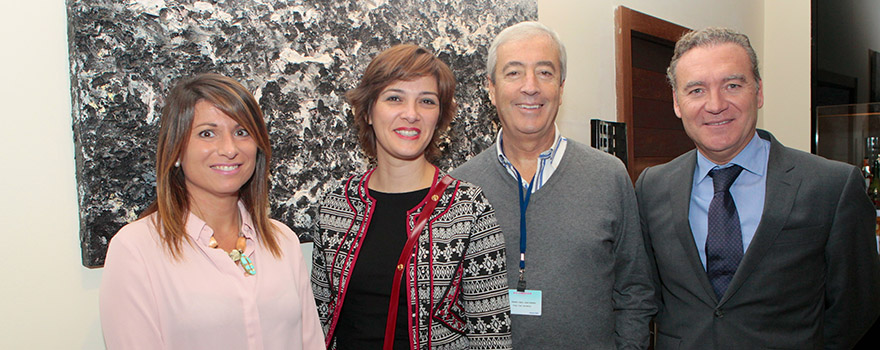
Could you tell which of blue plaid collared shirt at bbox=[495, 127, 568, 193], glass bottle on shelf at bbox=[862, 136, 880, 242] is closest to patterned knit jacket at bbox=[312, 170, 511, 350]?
blue plaid collared shirt at bbox=[495, 127, 568, 193]

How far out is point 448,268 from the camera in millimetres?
1472

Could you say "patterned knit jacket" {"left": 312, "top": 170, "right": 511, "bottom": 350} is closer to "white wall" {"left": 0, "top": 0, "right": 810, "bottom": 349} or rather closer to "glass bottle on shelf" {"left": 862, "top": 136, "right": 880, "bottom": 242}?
"white wall" {"left": 0, "top": 0, "right": 810, "bottom": 349}

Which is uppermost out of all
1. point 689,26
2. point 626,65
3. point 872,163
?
point 689,26

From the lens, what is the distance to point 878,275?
5.57 feet

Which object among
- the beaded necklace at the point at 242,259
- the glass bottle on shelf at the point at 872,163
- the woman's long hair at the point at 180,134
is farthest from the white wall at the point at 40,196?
the glass bottle on shelf at the point at 872,163

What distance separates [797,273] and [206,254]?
1641 mm

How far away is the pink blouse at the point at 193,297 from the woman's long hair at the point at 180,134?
0.03 meters

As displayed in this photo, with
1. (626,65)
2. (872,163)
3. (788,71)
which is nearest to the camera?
(626,65)

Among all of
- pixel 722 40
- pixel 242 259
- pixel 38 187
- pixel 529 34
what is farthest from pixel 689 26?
pixel 38 187

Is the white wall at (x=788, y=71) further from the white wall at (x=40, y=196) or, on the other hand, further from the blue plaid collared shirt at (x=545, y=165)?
the white wall at (x=40, y=196)

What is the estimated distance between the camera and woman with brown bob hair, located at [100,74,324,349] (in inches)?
48.9

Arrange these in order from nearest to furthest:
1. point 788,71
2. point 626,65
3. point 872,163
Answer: point 626,65 → point 872,163 → point 788,71

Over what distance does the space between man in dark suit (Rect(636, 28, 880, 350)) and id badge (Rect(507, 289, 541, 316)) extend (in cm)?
45

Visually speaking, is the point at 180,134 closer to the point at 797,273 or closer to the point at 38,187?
the point at 38,187
